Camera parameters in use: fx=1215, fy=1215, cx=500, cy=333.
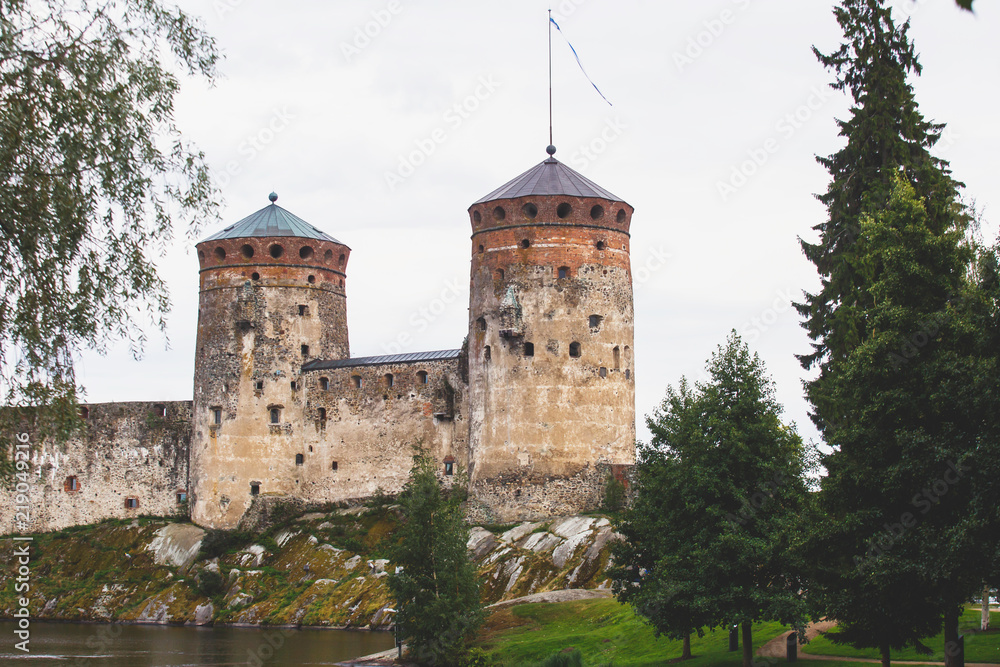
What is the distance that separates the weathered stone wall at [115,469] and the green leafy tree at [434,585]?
26.3m

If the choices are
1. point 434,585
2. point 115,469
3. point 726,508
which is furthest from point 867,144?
point 115,469

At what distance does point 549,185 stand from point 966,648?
28.2 meters

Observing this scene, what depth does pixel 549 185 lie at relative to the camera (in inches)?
2004

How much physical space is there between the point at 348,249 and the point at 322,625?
772 inches

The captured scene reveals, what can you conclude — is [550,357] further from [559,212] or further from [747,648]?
[747,648]

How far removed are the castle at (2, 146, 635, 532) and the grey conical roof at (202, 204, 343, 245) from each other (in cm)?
12

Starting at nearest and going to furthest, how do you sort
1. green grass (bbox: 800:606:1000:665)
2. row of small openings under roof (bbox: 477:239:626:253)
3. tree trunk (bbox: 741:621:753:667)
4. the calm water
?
green grass (bbox: 800:606:1000:665) < tree trunk (bbox: 741:621:753:667) < the calm water < row of small openings under roof (bbox: 477:239:626:253)

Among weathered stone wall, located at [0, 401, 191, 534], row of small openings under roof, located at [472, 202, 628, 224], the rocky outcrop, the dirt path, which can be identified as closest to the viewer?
the dirt path

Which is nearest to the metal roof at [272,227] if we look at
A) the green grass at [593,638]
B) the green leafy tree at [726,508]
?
the green grass at [593,638]

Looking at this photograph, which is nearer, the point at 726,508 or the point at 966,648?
the point at 966,648

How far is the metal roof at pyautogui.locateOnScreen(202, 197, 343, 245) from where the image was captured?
5775 centimetres

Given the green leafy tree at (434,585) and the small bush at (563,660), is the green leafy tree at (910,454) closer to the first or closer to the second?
the small bush at (563,660)

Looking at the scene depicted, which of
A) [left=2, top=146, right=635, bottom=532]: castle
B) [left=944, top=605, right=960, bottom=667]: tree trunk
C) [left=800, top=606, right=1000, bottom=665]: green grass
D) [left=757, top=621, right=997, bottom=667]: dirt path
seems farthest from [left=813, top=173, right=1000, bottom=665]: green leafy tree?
[left=2, top=146, right=635, bottom=532]: castle

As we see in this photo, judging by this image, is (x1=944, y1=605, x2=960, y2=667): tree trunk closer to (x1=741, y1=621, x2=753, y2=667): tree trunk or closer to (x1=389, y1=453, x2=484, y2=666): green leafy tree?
(x1=741, y1=621, x2=753, y2=667): tree trunk
